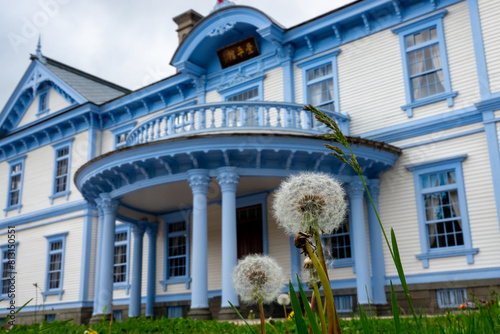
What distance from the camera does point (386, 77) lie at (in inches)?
555

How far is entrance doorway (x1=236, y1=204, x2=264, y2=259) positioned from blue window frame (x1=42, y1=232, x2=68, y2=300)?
8.54m

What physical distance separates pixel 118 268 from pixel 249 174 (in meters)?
9.87

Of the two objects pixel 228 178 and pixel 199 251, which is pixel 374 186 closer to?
pixel 228 178

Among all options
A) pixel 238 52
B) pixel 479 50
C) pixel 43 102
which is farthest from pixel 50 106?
pixel 479 50

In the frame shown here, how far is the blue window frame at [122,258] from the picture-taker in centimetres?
1909

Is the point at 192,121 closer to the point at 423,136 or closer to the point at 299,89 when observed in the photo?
the point at 299,89

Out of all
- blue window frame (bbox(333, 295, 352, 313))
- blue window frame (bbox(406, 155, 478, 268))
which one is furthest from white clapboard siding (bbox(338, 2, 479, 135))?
blue window frame (bbox(333, 295, 352, 313))

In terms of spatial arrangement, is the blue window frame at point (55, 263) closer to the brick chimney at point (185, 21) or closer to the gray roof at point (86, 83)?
the gray roof at point (86, 83)

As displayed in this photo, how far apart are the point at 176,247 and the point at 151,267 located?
1107mm

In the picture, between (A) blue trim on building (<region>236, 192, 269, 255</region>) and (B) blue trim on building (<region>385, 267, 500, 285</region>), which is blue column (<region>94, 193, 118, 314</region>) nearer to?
(A) blue trim on building (<region>236, 192, 269, 255</region>)

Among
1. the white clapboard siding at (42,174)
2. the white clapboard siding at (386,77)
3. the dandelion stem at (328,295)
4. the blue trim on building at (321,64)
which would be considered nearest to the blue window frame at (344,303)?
the white clapboard siding at (386,77)

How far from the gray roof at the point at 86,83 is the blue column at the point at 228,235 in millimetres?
11343

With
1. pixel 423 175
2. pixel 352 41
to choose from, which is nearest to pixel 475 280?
pixel 423 175

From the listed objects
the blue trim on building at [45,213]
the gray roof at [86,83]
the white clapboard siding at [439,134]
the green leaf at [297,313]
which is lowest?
the green leaf at [297,313]
